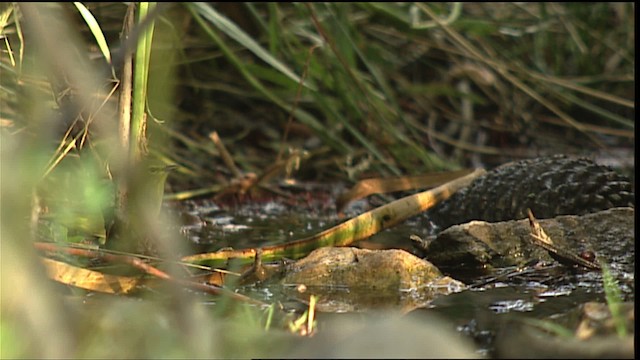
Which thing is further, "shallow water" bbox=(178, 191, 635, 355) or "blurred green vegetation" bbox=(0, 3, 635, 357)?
"blurred green vegetation" bbox=(0, 3, 635, 357)

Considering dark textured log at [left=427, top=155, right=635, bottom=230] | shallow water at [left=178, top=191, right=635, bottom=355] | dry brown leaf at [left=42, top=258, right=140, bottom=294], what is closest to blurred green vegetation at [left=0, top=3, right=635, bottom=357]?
dry brown leaf at [left=42, top=258, right=140, bottom=294]

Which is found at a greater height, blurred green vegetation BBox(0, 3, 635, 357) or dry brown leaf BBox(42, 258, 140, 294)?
blurred green vegetation BBox(0, 3, 635, 357)

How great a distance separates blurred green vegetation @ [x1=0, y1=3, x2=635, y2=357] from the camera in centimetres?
119

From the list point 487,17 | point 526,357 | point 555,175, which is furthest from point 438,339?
point 487,17

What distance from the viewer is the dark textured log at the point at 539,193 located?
159 centimetres

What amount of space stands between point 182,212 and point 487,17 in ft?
4.95

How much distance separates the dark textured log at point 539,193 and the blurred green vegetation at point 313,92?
1.13ft

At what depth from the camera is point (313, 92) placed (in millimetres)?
2053

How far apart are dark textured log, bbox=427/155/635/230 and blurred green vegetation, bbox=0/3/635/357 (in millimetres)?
344

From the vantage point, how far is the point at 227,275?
1.12 meters

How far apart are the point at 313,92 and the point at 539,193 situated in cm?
60

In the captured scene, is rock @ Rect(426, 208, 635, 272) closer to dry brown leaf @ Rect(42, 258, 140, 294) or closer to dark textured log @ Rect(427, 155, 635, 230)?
dark textured log @ Rect(427, 155, 635, 230)

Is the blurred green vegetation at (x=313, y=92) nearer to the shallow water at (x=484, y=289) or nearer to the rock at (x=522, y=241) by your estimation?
the shallow water at (x=484, y=289)

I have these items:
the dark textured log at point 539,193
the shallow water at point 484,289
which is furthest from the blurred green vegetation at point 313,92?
the dark textured log at point 539,193
